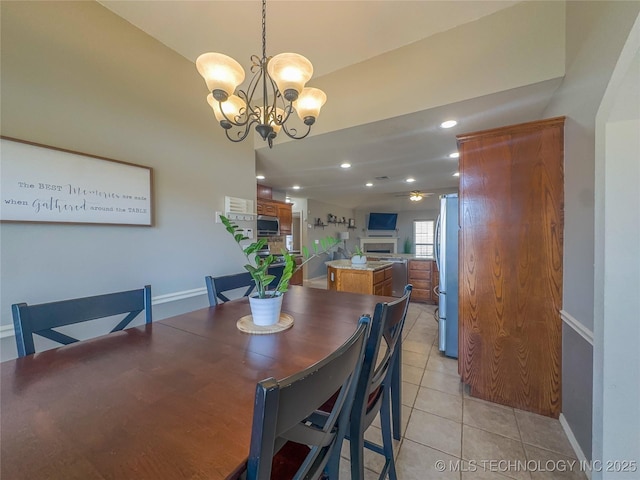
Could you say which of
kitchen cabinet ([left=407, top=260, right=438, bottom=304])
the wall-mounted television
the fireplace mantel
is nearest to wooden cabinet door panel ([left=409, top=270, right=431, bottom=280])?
kitchen cabinet ([left=407, top=260, right=438, bottom=304])

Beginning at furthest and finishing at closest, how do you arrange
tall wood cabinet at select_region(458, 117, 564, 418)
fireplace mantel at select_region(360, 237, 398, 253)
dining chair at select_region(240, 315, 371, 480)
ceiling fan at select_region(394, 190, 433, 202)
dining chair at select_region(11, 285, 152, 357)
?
fireplace mantel at select_region(360, 237, 398, 253)
ceiling fan at select_region(394, 190, 433, 202)
tall wood cabinet at select_region(458, 117, 564, 418)
dining chair at select_region(11, 285, 152, 357)
dining chair at select_region(240, 315, 371, 480)

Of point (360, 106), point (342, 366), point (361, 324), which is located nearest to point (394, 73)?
point (360, 106)

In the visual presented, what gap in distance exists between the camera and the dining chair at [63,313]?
3.35 ft

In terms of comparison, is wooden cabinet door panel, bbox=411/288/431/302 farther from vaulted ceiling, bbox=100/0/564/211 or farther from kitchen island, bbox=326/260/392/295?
vaulted ceiling, bbox=100/0/564/211

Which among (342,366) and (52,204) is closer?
(342,366)

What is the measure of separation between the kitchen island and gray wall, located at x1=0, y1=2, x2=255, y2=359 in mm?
1746

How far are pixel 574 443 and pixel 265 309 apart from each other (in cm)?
197

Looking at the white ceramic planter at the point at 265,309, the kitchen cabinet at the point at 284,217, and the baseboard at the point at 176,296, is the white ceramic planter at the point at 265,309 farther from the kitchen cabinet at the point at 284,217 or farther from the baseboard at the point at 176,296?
the kitchen cabinet at the point at 284,217

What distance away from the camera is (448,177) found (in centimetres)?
491

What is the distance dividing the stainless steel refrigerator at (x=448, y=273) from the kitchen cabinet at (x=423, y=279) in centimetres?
194

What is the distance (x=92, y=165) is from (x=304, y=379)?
207 cm

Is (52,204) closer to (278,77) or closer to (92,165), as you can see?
(92,165)

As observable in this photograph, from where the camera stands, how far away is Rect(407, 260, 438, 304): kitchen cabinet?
4.54m

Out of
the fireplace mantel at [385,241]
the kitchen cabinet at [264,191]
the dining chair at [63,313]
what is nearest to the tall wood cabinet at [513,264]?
the dining chair at [63,313]
